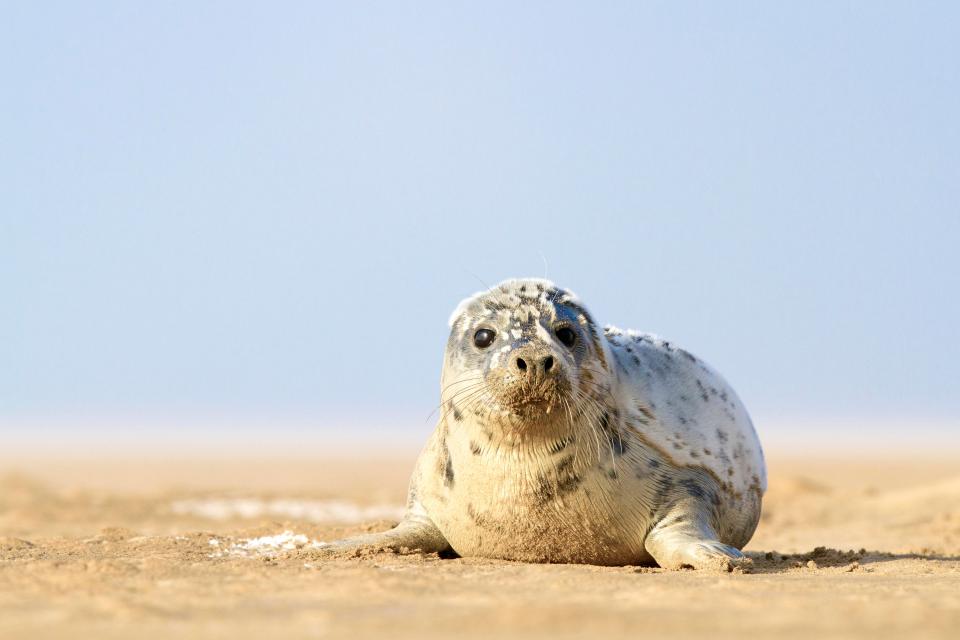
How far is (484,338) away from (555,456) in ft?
2.26

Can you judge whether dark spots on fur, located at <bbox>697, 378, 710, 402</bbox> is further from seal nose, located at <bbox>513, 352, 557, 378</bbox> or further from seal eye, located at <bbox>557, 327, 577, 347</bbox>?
seal nose, located at <bbox>513, 352, 557, 378</bbox>

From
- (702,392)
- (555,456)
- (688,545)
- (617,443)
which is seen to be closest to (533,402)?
(555,456)

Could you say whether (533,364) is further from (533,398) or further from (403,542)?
(403,542)

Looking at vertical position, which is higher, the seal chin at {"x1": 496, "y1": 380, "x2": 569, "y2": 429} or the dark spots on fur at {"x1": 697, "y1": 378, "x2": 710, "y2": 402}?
the dark spots on fur at {"x1": 697, "y1": 378, "x2": 710, "y2": 402}

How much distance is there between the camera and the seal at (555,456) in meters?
5.63

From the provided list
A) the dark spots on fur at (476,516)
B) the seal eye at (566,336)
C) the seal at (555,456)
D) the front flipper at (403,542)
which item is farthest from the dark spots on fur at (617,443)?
the front flipper at (403,542)

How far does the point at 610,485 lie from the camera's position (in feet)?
19.4

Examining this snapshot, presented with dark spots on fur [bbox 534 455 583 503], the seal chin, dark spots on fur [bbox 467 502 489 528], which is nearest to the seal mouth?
the seal chin

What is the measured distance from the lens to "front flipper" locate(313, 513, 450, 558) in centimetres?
632

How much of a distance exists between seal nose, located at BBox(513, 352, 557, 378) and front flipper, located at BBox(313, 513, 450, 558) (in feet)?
4.81

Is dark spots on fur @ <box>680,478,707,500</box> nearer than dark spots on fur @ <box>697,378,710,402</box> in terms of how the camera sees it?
Yes

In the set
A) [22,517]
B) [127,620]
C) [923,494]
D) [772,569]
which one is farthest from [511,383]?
[923,494]

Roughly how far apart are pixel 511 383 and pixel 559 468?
0.65 metres

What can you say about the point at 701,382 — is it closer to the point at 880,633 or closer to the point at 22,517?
the point at 880,633
